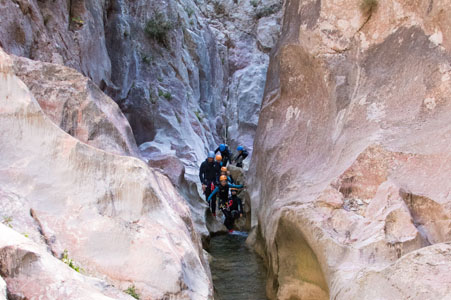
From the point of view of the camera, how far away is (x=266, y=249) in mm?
9234

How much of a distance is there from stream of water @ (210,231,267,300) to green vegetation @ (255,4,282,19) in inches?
806

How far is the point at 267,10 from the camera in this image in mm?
29609

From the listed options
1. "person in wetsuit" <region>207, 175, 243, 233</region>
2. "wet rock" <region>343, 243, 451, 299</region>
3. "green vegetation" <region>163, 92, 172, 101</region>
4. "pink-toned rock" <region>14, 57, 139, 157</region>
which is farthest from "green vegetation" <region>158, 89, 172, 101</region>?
"wet rock" <region>343, 243, 451, 299</region>

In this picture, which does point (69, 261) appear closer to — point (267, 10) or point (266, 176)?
point (266, 176)

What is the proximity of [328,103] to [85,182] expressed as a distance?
5.91 meters

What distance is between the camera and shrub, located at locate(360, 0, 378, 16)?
9359 mm

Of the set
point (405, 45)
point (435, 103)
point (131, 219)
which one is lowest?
point (131, 219)

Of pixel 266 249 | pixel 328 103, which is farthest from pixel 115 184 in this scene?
pixel 328 103

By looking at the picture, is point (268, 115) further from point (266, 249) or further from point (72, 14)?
point (72, 14)

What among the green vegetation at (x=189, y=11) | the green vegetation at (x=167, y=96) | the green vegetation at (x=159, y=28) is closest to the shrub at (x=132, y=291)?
the green vegetation at (x=167, y=96)

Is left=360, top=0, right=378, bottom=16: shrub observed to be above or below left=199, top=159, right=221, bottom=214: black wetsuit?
above

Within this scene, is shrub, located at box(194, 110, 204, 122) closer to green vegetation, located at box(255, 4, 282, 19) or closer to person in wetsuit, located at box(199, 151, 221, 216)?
person in wetsuit, located at box(199, 151, 221, 216)

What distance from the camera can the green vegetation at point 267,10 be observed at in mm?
29531

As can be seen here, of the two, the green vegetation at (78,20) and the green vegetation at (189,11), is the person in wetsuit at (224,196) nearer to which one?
the green vegetation at (78,20)
